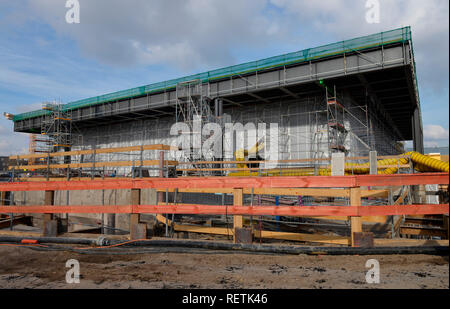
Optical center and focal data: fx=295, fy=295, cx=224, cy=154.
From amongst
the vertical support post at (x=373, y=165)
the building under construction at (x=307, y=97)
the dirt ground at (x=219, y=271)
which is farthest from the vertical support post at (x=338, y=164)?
the building under construction at (x=307, y=97)

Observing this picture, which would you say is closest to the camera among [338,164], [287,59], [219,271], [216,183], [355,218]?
[219,271]

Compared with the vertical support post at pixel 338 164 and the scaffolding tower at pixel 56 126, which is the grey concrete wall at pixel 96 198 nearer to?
the vertical support post at pixel 338 164

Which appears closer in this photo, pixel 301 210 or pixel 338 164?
pixel 301 210

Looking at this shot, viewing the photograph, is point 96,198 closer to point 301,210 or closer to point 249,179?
point 249,179

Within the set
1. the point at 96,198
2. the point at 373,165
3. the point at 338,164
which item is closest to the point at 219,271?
the point at 338,164

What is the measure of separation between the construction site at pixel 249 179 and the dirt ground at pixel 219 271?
1.7 inches

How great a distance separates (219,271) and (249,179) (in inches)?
75.5

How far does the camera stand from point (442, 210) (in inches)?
192

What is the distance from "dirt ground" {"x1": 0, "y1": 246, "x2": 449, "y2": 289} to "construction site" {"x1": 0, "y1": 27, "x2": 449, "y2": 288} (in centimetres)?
4

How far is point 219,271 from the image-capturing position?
167 inches

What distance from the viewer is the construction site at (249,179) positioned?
4840 millimetres

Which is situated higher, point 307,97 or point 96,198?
point 307,97

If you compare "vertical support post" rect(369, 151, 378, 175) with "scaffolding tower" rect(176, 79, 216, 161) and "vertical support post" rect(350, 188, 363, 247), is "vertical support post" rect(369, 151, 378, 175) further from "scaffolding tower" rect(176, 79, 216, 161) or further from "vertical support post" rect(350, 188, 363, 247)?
"scaffolding tower" rect(176, 79, 216, 161)
